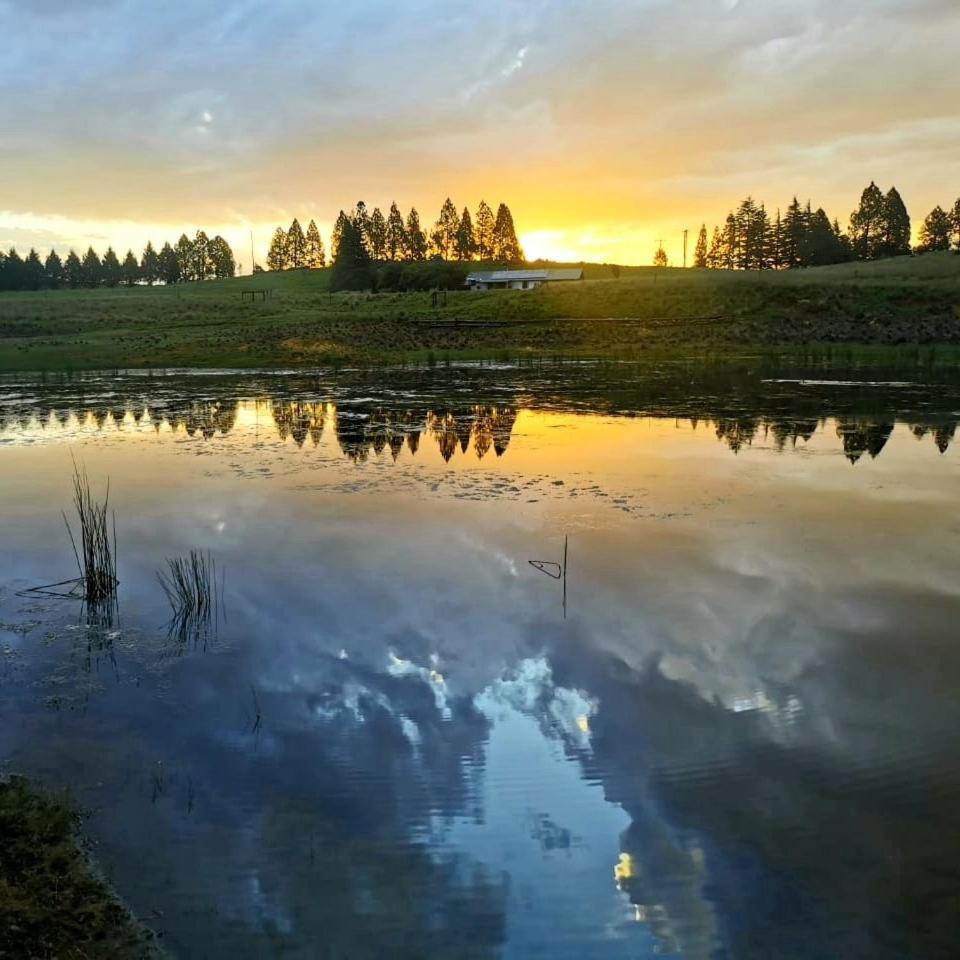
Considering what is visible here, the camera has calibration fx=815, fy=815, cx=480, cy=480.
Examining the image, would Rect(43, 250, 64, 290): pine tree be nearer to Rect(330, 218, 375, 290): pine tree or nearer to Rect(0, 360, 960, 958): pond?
Rect(330, 218, 375, 290): pine tree

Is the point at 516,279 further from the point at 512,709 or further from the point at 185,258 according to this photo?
the point at 512,709

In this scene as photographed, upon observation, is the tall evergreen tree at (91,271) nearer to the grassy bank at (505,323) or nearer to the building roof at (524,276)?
the grassy bank at (505,323)

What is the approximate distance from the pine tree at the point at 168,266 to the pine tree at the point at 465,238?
53665mm

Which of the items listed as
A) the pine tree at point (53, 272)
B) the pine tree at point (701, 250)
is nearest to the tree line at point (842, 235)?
the pine tree at point (701, 250)

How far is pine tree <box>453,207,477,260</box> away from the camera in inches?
5920

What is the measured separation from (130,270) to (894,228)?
131715mm

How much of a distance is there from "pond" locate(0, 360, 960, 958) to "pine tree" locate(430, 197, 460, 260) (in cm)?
14340

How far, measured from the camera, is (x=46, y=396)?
33.3m

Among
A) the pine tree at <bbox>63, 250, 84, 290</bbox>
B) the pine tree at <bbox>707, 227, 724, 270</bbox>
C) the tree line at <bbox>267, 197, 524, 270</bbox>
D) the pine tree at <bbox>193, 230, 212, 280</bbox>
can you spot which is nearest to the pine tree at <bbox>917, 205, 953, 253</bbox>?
the pine tree at <bbox>707, 227, 724, 270</bbox>

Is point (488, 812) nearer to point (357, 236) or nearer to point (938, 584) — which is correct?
point (938, 584)

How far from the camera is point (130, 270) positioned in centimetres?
15375

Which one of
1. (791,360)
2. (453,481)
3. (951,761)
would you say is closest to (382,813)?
(951,761)

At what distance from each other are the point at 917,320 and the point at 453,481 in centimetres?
5394

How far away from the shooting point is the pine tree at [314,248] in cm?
16688
